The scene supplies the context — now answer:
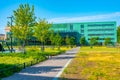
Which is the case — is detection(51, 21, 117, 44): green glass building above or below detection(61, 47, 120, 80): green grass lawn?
above

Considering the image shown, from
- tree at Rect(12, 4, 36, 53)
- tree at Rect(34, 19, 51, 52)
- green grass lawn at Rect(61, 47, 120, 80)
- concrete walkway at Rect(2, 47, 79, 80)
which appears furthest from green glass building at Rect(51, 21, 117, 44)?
concrete walkway at Rect(2, 47, 79, 80)

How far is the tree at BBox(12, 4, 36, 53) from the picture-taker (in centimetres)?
4841

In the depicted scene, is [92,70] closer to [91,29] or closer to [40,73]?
[40,73]

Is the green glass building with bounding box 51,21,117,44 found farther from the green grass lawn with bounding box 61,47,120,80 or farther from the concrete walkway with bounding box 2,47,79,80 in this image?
the concrete walkway with bounding box 2,47,79,80

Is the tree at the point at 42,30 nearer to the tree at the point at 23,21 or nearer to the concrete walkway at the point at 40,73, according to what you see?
the tree at the point at 23,21

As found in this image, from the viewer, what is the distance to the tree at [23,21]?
4841cm

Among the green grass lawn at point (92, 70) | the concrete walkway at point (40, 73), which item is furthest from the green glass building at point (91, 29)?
the concrete walkway at point (40, 73)

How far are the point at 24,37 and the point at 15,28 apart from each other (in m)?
2.00

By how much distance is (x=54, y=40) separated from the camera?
10394 cm

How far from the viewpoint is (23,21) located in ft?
159

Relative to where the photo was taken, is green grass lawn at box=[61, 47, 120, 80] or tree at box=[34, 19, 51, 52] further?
tree at box=[34, 19, 51, 52]

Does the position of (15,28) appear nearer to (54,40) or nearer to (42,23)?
(42,23)

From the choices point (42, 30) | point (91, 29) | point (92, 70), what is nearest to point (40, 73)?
point (92, 70)

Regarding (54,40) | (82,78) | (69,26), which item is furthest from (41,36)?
(69,26)
